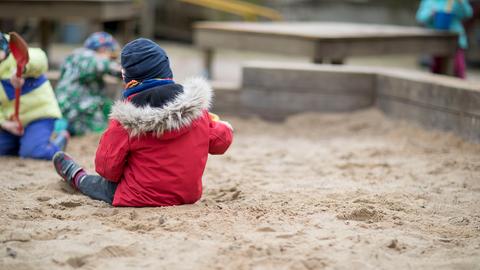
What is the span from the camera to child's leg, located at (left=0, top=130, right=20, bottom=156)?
474 centimetres

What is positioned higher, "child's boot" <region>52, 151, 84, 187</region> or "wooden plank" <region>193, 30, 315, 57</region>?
"wooden plank" <region>193, 30, 315, 57</region>

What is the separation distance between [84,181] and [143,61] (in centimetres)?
76

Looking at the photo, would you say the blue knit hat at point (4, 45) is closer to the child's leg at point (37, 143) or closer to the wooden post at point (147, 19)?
the child's leg at point (37, 143)

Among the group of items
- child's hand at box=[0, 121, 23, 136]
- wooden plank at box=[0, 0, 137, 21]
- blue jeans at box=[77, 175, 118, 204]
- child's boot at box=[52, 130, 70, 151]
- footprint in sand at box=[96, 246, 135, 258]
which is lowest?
child's boot at box=[52, 130, 70, 151]

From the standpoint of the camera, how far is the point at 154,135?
3.35 metres

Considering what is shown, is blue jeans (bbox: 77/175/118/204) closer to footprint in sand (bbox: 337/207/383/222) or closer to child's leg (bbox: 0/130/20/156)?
footprint in sand (bbox: 337/207/383/222)

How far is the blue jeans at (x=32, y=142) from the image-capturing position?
15.3 ft

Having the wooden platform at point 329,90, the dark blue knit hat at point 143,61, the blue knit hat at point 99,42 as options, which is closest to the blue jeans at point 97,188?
the dark blue knit hat at point 143,61

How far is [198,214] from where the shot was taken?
330 cm

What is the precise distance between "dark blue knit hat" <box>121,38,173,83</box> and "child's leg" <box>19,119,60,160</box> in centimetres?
146

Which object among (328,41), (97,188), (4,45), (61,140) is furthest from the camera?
(328,41)

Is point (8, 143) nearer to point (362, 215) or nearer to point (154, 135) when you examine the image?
point (154, 135)

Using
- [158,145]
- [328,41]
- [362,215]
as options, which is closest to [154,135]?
[158,145]

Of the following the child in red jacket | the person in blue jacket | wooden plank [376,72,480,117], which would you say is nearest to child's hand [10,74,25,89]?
the child in red jacket
